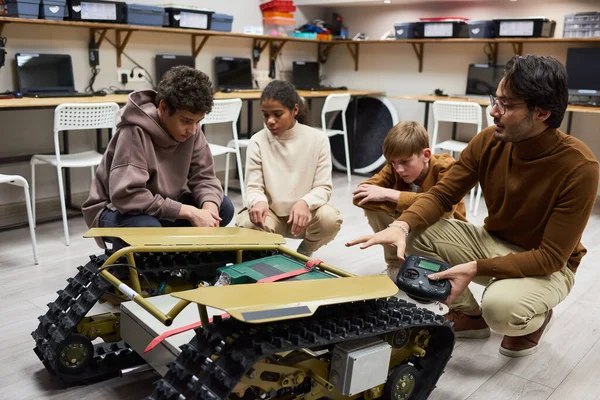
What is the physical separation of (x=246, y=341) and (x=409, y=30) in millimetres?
4461

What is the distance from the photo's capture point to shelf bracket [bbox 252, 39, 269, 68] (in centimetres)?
538

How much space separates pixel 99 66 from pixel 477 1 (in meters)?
3.19

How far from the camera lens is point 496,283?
1816 mm

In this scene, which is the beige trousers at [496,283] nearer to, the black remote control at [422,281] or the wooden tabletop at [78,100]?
the black remote control at [422,281]

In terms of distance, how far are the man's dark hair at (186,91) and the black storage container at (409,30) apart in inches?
138

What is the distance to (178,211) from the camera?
2.12 meters

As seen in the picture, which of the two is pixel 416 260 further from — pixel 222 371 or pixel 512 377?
pixel 222 371

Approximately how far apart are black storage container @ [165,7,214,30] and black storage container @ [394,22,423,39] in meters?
1.67

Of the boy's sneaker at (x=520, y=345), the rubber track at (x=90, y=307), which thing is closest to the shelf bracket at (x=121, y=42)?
the rubber track at (x=90, y=307)

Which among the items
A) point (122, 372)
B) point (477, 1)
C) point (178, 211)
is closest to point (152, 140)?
point (178, 211)

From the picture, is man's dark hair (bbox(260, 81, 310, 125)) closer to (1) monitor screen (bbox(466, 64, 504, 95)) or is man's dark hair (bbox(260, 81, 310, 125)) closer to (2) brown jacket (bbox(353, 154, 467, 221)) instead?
(2) brown jacket (bbox(353, 154, 467, 221))

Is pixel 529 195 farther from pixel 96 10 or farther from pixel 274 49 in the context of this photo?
pixel 274 49

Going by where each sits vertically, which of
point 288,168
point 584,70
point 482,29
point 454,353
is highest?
point 482,29

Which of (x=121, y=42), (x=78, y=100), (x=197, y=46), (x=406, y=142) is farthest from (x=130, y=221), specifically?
(x=197, y=46)
